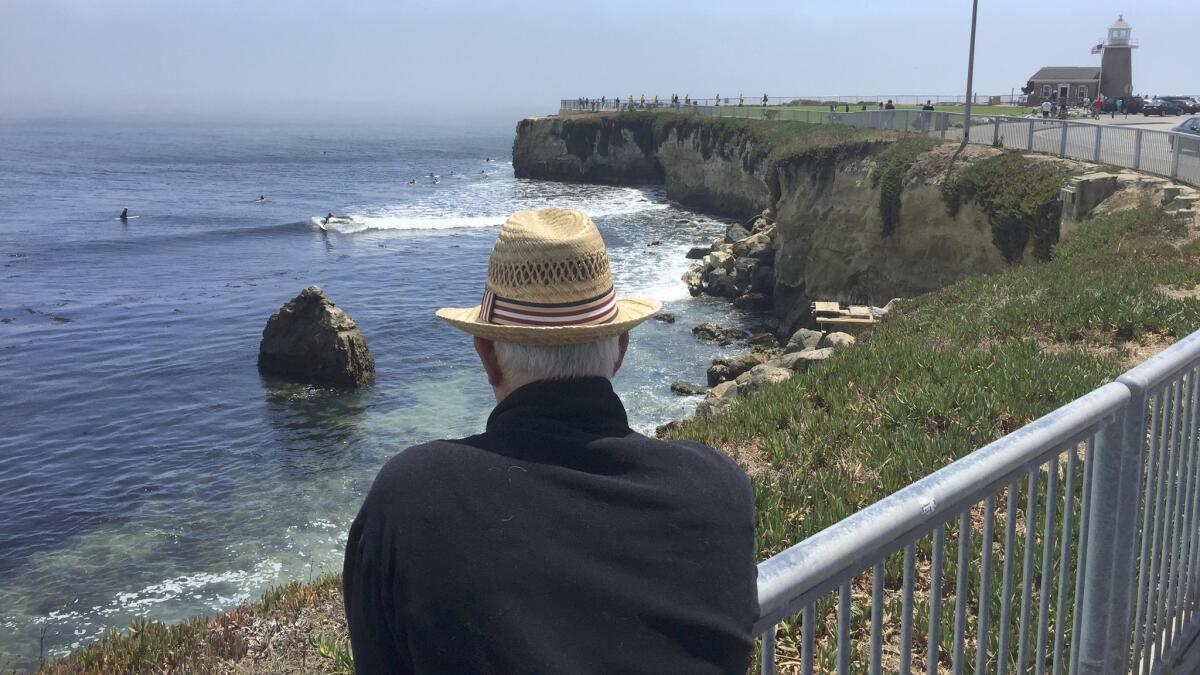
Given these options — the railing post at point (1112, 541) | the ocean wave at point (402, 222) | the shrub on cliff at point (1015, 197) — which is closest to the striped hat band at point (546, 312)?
the railing post at point (1112, 541)

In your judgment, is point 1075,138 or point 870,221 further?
point 870,221

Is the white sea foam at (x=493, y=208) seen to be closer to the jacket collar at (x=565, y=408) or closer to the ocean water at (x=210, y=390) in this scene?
the ocean water at (x=210, y=390)

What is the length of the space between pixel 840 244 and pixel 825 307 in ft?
28.2

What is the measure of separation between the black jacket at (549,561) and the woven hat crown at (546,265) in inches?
13.5

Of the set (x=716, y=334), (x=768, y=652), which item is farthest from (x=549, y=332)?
(x=716, y=334)

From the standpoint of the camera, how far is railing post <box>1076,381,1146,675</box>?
11.0ft

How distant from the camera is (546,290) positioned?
229 cm

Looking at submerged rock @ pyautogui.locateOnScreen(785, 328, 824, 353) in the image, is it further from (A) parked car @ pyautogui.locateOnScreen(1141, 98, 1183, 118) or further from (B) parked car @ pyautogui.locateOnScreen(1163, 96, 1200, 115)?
(B) parked car @ pyautogui.locateOnScreen(1163, 96, 1200, 115)

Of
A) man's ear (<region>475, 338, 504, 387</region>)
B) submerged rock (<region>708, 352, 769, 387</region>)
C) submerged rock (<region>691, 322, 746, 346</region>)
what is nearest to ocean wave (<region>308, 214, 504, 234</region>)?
submerged rock (<region>691, 322, 746, 346</region>)

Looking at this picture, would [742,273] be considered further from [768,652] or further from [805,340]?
[768,652]

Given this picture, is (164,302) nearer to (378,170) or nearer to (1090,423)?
(1090,423)

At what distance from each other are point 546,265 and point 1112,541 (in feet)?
8.19

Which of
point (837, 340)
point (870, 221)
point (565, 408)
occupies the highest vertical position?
point (565, 408)

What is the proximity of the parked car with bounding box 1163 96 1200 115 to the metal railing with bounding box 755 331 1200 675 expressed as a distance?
7414 centimetres
